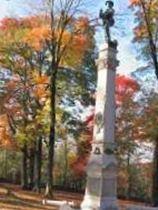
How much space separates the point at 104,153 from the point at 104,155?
4.2 inches

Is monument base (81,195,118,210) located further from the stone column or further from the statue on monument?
the statue on monument

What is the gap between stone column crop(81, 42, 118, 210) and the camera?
1859 centimetres

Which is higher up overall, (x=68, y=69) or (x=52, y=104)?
(x=68, y=69)

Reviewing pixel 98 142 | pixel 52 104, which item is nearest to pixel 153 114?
pixel 52 104

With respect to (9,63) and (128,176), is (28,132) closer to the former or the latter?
(9,63)

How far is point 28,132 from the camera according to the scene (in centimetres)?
3453

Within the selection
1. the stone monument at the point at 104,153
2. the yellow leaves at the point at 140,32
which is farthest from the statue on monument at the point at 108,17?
the yellow leaves at the point at 140,32

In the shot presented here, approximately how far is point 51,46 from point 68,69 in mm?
4952

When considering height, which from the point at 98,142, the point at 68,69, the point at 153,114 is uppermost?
the point at 68,69

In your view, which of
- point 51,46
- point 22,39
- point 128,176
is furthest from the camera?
point 128,176

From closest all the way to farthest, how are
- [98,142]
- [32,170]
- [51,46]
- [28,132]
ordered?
[98,142], [51,46], [28,132], [32,170]

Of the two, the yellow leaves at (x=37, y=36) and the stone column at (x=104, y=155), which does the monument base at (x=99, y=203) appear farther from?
the yellow leaves at (x=37, y=36)

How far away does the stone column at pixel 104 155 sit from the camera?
1859 cm

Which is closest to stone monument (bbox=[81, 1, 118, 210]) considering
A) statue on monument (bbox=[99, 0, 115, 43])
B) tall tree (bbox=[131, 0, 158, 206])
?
statue on monument (bbox=[99, 0, 115, 43])
